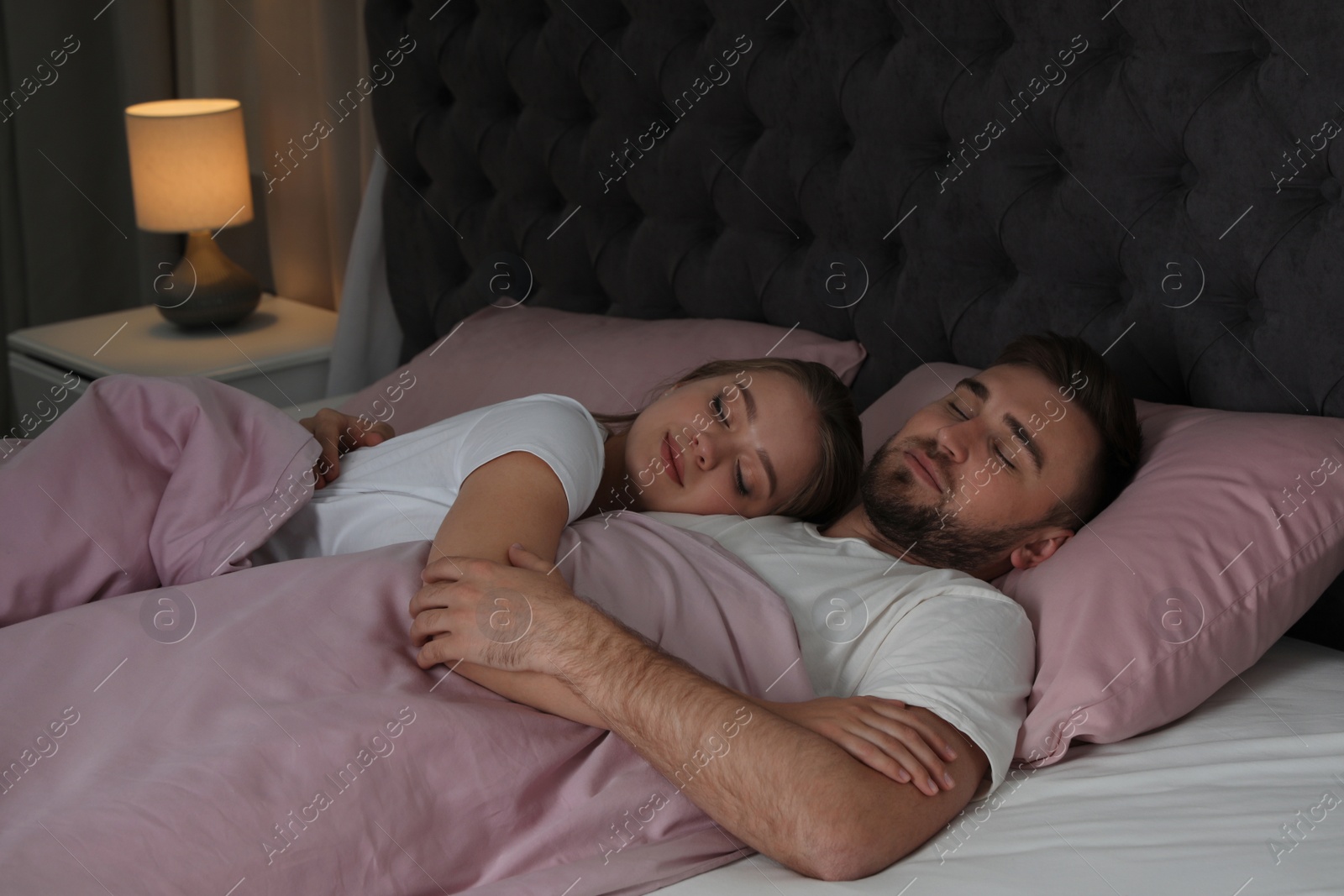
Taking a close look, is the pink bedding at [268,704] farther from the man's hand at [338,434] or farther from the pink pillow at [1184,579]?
the pink pillow at [1184,579]

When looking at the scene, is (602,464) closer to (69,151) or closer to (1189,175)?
(1189,175)

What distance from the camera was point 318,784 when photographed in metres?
1.03

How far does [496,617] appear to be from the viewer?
3.81 feet

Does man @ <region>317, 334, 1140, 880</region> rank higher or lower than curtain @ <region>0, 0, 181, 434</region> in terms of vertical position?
lower

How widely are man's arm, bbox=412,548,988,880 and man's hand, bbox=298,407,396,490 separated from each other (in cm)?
42

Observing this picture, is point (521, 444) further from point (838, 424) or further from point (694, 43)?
point (694, 43)

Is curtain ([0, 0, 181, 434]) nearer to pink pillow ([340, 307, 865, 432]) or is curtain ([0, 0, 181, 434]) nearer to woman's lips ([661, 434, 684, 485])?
pink pillow ([340, 307, 865, 432])

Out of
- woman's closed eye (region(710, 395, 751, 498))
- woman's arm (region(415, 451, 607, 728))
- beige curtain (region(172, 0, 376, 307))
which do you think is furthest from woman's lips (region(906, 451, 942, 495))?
beige curtain (region(172, 0, 376, 307))

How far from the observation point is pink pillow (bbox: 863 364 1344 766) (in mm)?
1215

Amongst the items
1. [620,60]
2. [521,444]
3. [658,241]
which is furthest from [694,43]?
[521,444]

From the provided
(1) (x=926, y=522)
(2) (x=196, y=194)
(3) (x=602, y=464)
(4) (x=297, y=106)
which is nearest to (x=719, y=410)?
(3) (x=602, y=464)

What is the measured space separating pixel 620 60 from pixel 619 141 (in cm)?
14

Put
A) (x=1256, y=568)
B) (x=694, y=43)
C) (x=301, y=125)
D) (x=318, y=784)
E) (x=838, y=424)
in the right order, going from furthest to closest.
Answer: (x=301, y=125) < (x=694, y=43) < (x=838, y=424) < (x=1256, y=568) < (x=318, y=784)

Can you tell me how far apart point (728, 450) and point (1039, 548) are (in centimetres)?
42
